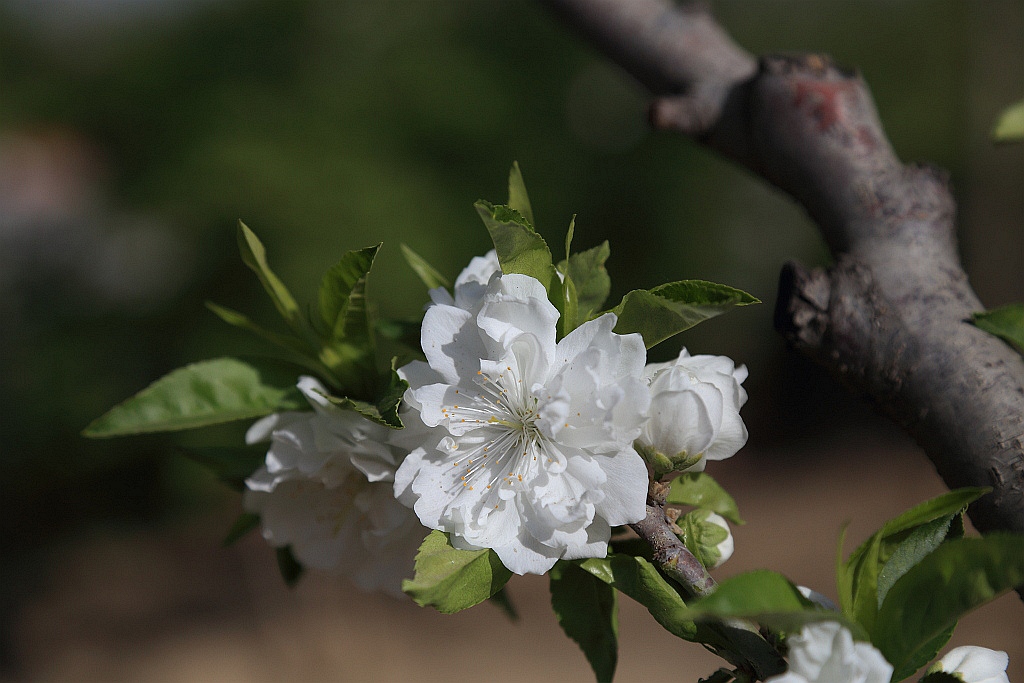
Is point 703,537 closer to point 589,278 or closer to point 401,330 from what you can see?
point 589,278

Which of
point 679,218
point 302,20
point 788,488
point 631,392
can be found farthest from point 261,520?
point 788,488

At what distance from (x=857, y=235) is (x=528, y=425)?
1.70ft

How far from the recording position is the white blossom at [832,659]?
0.48 meters

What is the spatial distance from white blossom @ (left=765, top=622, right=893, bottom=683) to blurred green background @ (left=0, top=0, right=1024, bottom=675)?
3017mm

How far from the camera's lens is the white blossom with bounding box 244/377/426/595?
0.71 m

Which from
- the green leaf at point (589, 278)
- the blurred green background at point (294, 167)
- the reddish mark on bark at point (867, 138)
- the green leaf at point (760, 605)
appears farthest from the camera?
the blurred green background at point (294, 167)

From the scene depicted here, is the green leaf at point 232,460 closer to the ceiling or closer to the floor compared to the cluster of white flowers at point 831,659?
closer to the floor

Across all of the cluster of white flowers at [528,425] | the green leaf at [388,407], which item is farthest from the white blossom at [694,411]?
the green leaf at [388,407]

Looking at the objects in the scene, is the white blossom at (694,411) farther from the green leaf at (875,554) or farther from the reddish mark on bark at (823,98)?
the reddish mark on bark at (823,98)

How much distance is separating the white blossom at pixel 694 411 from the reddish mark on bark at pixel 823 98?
0.54 metres

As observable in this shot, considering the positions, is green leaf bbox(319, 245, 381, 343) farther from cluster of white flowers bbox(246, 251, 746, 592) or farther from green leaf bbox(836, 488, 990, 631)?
green leaf bbox(836, 488, 990, 631)

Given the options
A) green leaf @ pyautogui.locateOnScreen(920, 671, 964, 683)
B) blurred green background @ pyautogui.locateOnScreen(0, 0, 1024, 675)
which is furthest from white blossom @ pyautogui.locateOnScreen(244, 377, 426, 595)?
blurred green background @ pyautogui.locateOnScreen(0, 0, 1024, 675)

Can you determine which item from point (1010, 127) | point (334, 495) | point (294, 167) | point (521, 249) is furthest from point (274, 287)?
point (294, 167)

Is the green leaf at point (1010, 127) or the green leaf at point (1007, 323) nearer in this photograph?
the green leaf at point (1007, 323)
